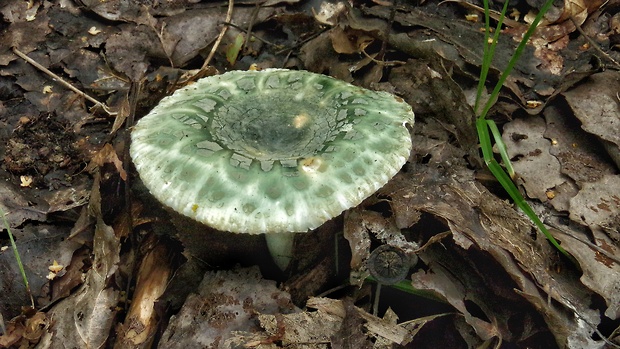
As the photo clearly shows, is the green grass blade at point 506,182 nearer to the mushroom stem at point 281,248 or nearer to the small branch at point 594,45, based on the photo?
the mushroom stem at point 281,248

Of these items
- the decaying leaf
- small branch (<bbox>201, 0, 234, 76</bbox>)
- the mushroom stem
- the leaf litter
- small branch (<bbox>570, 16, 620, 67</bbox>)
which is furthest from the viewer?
small branch (<bbox>201, 0, 234, 76</bbox>)

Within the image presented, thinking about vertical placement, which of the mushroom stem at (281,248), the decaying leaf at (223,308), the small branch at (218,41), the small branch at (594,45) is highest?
the small branch at (594,45)

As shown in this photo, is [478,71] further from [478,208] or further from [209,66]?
[209,66]

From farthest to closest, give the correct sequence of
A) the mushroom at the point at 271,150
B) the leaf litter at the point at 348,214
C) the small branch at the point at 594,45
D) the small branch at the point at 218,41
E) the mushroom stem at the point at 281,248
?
the small branch at the point at 218,41 < the small branch at the point at 594,45 < the mushroom stem at the point at 281,248 < the leaf litter at the point at 348,214 < the mushroom at the point at 271,150

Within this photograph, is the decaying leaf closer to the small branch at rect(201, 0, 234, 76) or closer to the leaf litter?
the leaf litter

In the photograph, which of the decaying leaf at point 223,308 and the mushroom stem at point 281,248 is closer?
Answer: the decaying leaf at point 223,308

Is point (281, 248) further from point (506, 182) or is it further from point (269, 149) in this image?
point (506, 182)

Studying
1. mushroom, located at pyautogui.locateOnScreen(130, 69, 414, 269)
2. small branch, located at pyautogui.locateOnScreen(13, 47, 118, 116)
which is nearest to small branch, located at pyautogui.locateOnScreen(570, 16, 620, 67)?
mushroom, located at pyautogui.locateOnScreen(130, 69, 414, 269)

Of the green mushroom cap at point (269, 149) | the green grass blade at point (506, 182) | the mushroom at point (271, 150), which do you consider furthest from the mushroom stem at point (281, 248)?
the green grass blade at point (506, 182)
